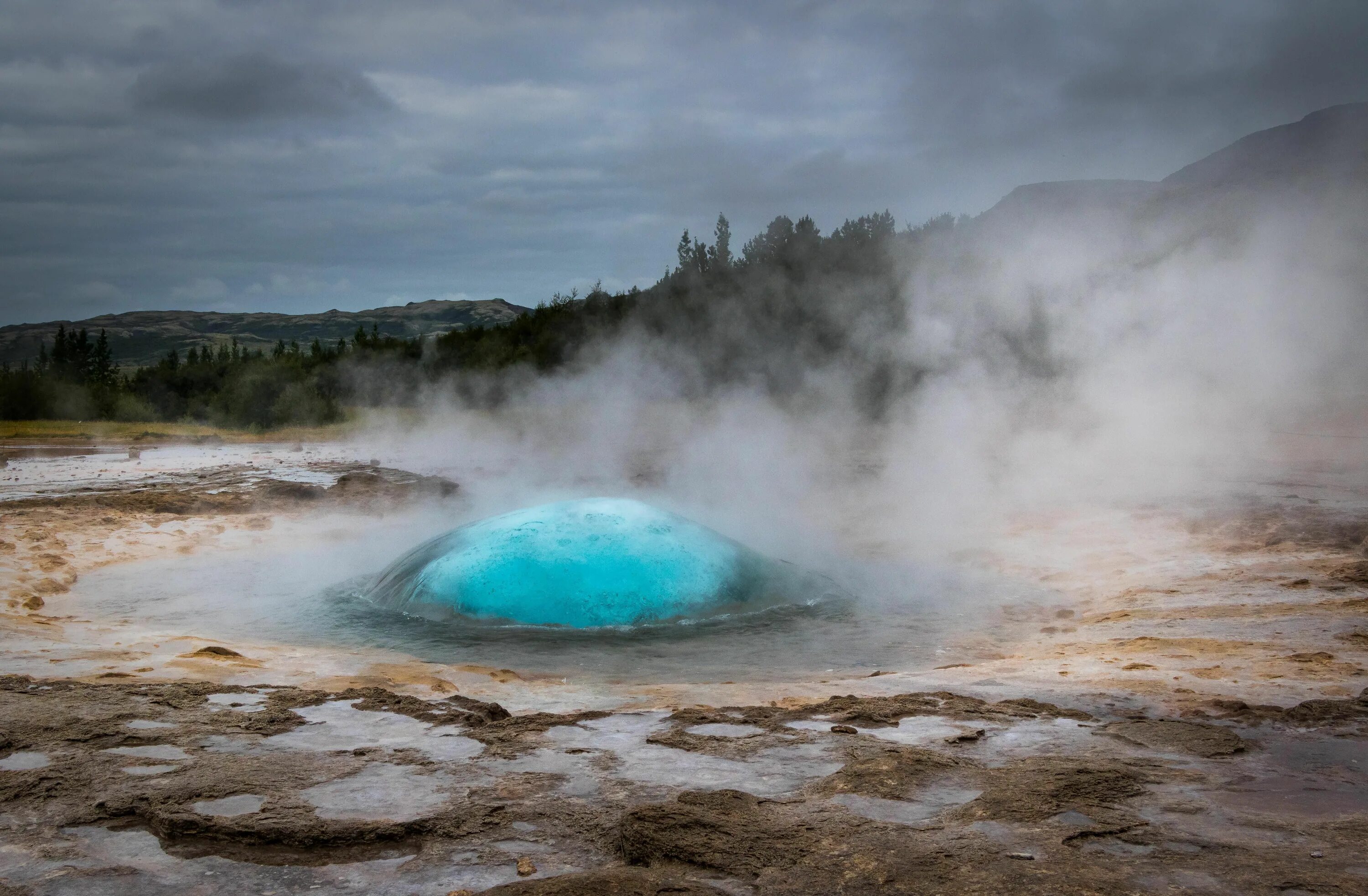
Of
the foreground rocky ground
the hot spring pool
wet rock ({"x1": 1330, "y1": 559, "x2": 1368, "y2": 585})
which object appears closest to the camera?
the foreground rocky ground

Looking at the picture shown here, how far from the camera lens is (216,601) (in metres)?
6.91

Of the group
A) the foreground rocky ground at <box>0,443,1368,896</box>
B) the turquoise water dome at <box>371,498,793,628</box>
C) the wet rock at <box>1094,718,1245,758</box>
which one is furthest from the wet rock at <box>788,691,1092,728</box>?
the turquoise water dome at <box>371,498,793,628</box>

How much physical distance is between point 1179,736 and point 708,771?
1676 mm

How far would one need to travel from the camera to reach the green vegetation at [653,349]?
1709cm

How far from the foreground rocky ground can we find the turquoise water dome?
1276 millimetres

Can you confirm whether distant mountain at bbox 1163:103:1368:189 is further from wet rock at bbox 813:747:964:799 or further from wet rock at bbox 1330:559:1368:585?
wet rock at bbox 813:747:964:799

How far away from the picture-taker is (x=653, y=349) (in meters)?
19.5

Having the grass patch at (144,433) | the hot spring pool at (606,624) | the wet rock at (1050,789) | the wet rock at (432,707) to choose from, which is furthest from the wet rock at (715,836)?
the grass patch at (144,433)

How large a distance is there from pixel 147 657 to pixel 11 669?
0.63 metres

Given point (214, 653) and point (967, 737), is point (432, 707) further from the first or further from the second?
point (967, 737)

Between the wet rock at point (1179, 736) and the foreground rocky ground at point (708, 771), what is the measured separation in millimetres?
14

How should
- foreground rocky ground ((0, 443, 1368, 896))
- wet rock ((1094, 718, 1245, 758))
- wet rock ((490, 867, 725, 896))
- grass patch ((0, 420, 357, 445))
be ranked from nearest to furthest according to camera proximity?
wet rock ((490, 867, 725, 896)) → foreground rocky ground ((0, 443, 1368, 896)) → wet rock ((1094, 718, 1245, 758)) → grass patch ((0, 420, 357, 445))

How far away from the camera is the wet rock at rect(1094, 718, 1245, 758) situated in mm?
3201

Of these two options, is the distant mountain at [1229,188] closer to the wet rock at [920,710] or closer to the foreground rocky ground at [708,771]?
the foreground rocky ground at [708,771]
